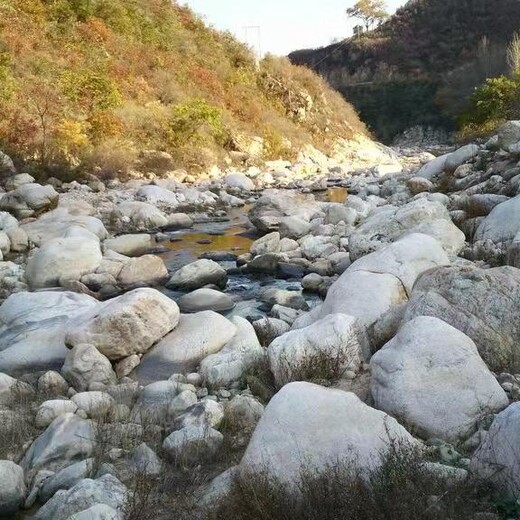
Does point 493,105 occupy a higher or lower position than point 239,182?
higher

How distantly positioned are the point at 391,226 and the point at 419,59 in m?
64.4

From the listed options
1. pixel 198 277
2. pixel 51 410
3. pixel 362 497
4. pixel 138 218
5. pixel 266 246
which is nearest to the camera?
pixel 362 497

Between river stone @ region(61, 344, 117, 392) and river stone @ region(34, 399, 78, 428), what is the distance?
55 centimetres

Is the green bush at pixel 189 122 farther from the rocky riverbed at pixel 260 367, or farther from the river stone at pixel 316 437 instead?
the river stone at pixel 316 437

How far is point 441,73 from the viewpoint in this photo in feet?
211

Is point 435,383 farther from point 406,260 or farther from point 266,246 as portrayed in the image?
point 266,246

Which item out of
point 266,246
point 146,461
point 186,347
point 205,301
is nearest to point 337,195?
point 266,246

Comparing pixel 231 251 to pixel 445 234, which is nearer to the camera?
pixel 445 234

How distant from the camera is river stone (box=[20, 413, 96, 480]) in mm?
3842

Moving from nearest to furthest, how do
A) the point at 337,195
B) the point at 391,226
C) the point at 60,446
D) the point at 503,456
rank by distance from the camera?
the point at 503,456, the point at 60,446, the point at 391,226, the point at 337,195

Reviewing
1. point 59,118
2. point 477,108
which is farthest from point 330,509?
point 477,108

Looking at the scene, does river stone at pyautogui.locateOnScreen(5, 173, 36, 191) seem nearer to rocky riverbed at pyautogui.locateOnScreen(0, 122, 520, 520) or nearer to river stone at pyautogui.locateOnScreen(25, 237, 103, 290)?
rocky riverbed at pyautogui.locateOnScreen(0, 122, 520, 520)

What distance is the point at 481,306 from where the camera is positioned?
453cm

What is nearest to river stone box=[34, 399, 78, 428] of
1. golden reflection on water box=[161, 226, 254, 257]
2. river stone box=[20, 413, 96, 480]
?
river stone box=[20, 413, 96, 480]
